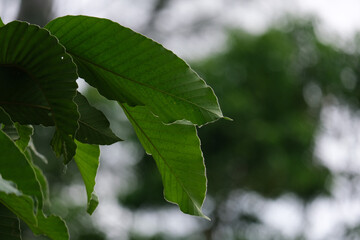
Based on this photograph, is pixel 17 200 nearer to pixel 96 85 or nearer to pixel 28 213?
pixel 28 213

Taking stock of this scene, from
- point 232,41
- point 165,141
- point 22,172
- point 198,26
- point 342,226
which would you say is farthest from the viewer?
point 232,41

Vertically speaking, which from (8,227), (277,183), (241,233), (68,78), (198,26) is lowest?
(8,227)

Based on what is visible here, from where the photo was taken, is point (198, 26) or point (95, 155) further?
point (198, 26)

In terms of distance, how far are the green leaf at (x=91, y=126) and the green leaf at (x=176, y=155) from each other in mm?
26

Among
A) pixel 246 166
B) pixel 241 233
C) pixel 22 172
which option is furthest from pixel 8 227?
pixel 246 166

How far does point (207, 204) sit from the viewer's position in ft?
27.5

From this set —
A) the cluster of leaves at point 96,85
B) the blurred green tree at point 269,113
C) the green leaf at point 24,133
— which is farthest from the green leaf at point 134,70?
the blurred green tree at point 269,113

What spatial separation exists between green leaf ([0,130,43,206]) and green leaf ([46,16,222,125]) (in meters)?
0.13

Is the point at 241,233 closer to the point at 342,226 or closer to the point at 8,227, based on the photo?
the point at 342,226

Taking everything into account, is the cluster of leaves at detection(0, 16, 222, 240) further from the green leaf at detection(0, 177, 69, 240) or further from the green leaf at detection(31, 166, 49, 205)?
the green leaf at detection(31, 166, 49, 205)

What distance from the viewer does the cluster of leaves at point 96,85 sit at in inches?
20.4

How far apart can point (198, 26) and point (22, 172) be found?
7.65 meters

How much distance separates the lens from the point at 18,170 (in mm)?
456

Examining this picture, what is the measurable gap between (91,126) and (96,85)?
0.04m
